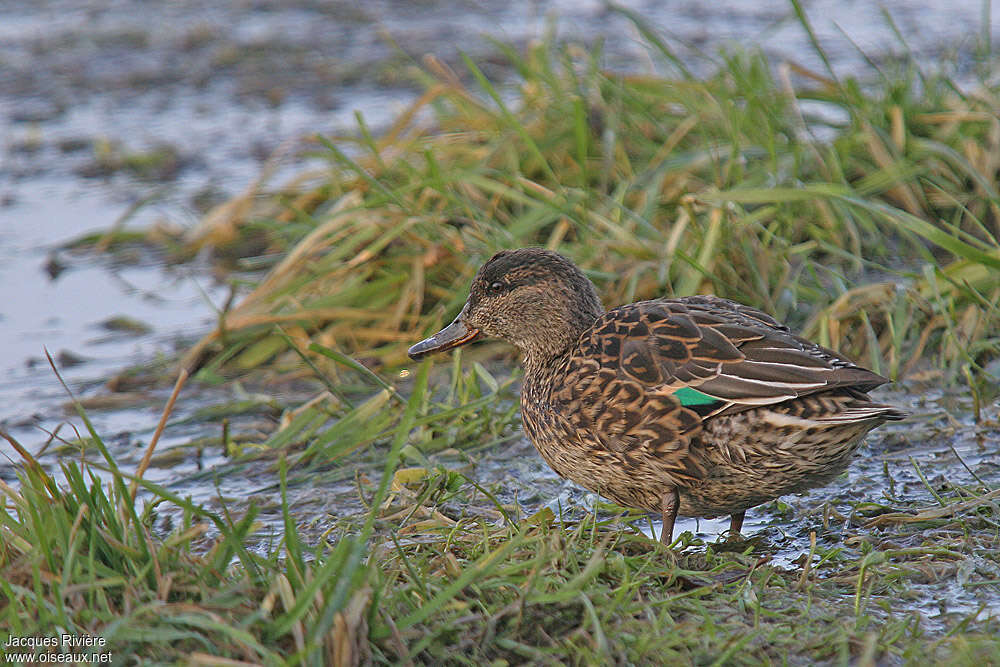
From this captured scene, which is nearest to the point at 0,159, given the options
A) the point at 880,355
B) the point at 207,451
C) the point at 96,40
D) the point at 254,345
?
the point at 96,40

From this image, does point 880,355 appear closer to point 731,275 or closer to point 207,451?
point 731,275

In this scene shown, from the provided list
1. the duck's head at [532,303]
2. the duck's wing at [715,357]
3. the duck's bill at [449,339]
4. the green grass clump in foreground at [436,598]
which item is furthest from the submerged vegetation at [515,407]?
the duck's wing at [715,357]

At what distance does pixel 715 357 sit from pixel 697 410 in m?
0.17

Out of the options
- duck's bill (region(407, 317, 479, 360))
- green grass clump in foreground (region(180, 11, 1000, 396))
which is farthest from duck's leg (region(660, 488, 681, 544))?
green grass clump in foreground (region(180, 11, 1000, 396))

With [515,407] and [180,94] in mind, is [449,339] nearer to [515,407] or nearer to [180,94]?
[515,407]

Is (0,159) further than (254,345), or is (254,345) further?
(0,159)

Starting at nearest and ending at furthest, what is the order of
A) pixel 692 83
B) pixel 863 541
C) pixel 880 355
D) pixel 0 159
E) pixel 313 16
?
1. pixel 863 541
2. pixel 880 355
3. pixel 692 83
4. pixel 0 159
5. pixel 313 16

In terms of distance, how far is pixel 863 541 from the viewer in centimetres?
357

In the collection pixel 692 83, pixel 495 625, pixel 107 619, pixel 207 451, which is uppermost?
pixel 692 83

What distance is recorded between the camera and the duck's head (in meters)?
4.24

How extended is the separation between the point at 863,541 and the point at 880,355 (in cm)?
135

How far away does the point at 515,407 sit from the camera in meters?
4.69

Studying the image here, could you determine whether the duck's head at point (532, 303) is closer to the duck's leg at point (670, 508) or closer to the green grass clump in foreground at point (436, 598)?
the duck's leg at point (670, 508)

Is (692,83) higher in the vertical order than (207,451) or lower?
higher
